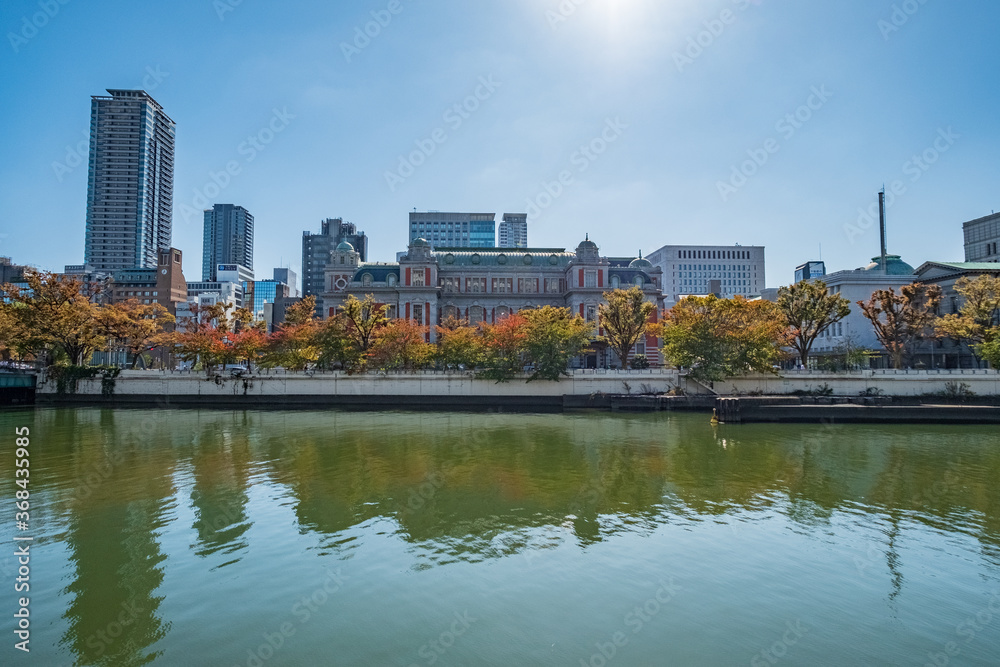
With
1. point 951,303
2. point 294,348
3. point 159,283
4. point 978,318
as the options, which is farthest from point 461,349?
point 159,283

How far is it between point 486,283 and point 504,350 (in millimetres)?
23430

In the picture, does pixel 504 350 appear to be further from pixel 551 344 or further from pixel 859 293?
pixel 859 293

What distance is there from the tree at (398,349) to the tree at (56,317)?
80.0 ft

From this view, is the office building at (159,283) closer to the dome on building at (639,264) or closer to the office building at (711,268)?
the dome on building at (639,264)

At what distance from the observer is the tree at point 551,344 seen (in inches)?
1887

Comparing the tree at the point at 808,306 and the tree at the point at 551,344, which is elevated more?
the tree at the point at 808,306

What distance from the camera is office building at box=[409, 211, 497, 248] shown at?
134 m

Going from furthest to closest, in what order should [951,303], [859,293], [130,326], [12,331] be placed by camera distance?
[859,293], [951,303], [130,326], [12,331]

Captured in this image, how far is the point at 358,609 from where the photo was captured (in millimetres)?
9703

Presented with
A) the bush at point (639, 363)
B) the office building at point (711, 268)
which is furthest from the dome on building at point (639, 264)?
the office building at point (711, 268)

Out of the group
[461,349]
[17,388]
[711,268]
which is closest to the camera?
[17,388]

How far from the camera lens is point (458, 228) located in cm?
13425

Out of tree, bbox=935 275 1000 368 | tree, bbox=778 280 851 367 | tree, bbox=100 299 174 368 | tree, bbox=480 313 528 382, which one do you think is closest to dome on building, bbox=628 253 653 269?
tree, bbox=778 280 851 367

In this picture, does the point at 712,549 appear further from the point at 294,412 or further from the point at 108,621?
the point at 294,412
